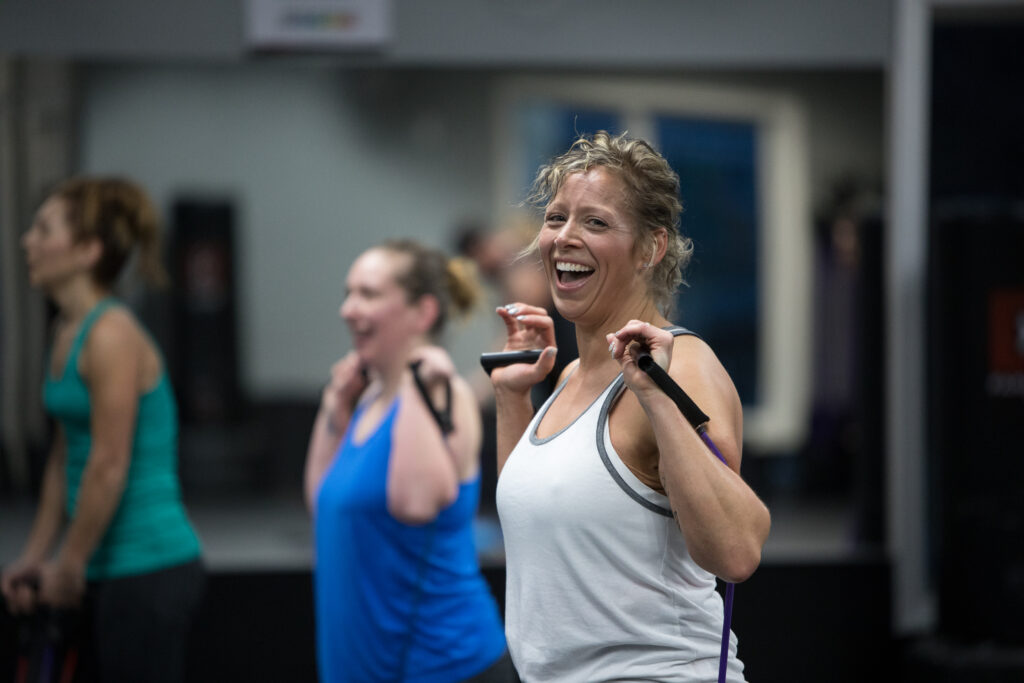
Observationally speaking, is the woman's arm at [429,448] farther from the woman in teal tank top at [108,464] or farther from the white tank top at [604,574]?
the white tank top at [604,574]

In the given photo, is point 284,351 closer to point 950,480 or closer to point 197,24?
point 197,24

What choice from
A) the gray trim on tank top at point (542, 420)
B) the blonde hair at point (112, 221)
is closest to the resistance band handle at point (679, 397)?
the gray trim on tank top at point (542, 420)

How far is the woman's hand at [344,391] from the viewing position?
279 cm

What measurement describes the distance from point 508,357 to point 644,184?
39 centimetres

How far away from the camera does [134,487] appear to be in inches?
107

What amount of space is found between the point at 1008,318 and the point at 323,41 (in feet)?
8.54

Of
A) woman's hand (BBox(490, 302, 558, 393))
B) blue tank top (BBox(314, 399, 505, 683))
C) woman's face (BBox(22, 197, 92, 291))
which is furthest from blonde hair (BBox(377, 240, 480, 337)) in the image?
woman's hand (BBox(490, 302, 558, 393))

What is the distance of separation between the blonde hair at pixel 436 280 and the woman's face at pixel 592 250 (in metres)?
1.11

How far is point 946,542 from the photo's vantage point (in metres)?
3.71

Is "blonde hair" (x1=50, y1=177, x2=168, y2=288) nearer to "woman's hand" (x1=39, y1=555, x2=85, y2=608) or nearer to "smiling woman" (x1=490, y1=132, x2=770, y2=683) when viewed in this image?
"woman's hand" (x1=39, y1=555, x2=85, y2=608)

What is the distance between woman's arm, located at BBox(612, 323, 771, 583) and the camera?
1411 mm

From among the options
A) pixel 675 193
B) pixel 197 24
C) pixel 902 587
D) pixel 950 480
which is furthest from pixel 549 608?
pixel 197 24

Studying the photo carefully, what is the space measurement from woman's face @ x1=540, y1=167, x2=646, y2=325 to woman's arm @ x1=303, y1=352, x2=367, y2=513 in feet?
3.85

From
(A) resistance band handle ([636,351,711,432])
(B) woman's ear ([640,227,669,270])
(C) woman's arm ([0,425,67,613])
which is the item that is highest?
(B) woman's ear ([640,227,669,270])
